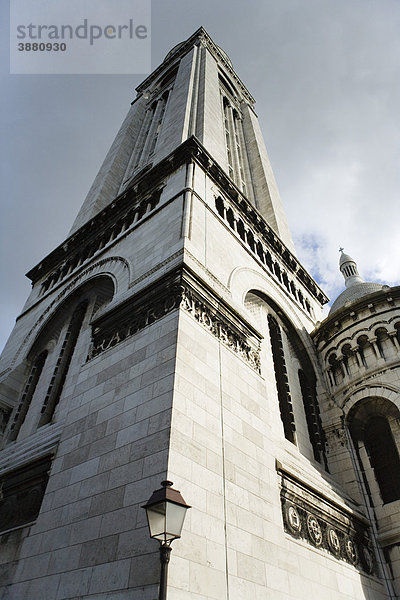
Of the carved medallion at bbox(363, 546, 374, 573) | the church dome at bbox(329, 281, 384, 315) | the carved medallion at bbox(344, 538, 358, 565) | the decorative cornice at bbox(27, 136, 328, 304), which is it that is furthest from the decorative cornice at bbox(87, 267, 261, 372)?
the church dome at bbox(329, 281, 384, 315)

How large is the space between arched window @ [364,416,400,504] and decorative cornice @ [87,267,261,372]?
5260 millimetres

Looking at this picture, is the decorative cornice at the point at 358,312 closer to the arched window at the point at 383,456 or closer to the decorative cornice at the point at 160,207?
the arched window at the point at 383,456

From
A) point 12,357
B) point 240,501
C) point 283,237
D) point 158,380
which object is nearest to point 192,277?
point 158,380

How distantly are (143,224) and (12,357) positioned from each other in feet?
23.1

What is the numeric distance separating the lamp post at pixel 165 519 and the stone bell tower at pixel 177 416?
4.79 ft

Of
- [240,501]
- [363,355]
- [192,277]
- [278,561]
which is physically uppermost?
[363,355]

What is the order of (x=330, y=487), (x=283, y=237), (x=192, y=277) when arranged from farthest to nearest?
(x=283, y=237), (x=330, y=487), (x=192, y=277)

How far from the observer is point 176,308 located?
31.1ft

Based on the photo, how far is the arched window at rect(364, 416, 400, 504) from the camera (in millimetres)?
12508

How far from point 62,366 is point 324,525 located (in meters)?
8.64

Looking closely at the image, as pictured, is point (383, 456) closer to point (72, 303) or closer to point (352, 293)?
point (352, 293)

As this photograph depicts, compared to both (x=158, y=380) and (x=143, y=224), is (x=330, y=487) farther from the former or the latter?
(x=143, y=224)

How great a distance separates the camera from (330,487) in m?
11.7

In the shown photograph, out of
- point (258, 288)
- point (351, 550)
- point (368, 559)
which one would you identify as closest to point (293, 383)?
point (258, 288)
